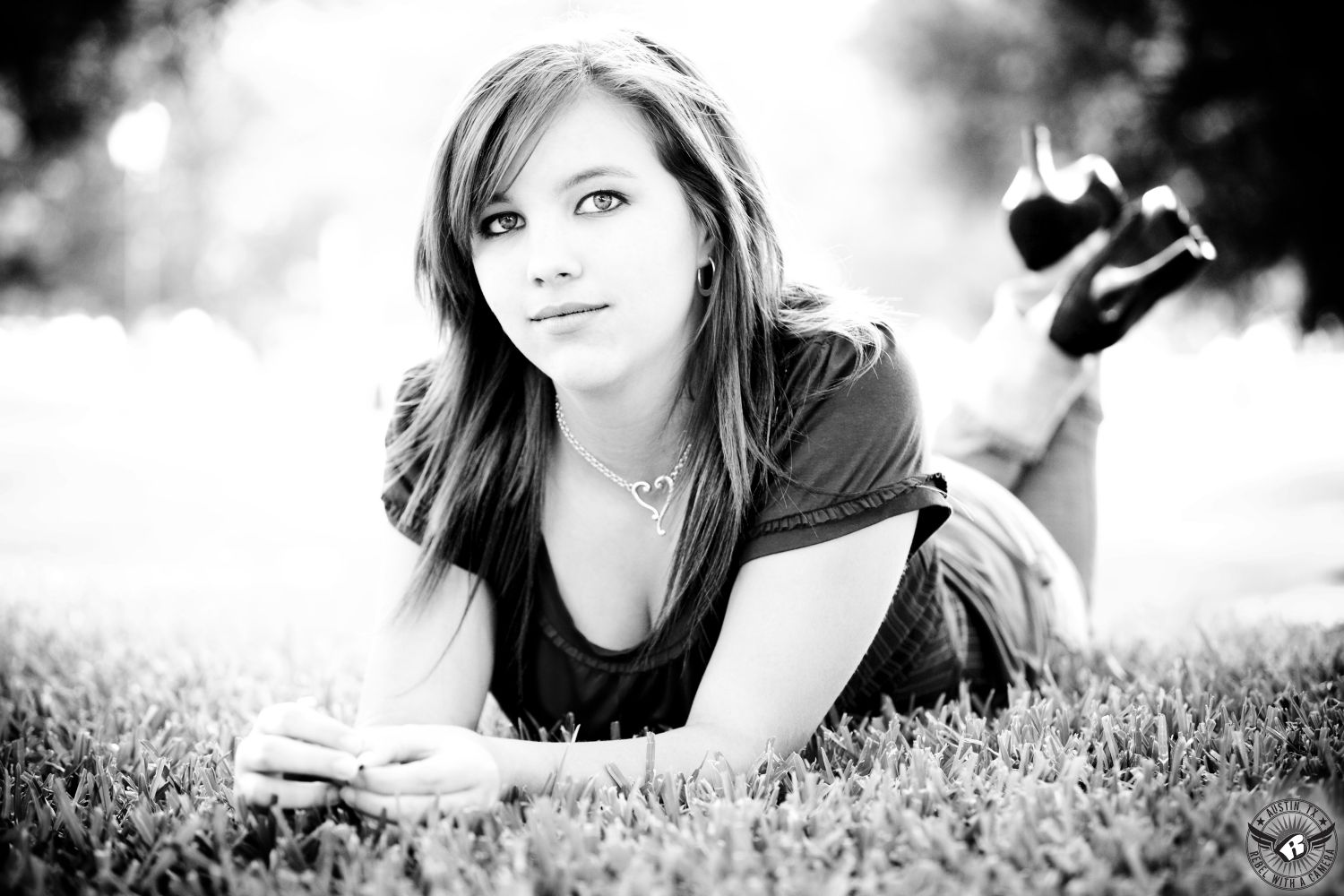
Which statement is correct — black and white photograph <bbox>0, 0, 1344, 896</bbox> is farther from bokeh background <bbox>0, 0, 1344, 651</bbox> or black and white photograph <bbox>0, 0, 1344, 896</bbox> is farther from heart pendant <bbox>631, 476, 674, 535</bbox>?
bokeh background <bbox>0, 0, 1344, 651</bbox>

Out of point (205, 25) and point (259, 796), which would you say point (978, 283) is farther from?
point (259, 796)

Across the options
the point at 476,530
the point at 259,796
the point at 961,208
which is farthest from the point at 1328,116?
the point at 259,796

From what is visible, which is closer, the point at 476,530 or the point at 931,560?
the point at 476,530

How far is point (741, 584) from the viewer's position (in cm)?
194

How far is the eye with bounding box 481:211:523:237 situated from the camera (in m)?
2.02

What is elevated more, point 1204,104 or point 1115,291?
point 1204,104

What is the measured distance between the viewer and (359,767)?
1.61m

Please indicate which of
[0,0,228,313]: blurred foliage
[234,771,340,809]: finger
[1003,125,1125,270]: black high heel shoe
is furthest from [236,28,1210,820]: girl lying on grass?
[0,0,228,313]: blurred foliage

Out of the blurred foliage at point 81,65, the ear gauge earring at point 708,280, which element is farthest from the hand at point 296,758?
the blurred foliage at point 81,65

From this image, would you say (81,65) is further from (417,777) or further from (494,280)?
(417,777)

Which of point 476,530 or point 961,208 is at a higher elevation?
point 961,208

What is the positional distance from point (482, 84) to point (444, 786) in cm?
119

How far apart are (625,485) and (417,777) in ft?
2.61
